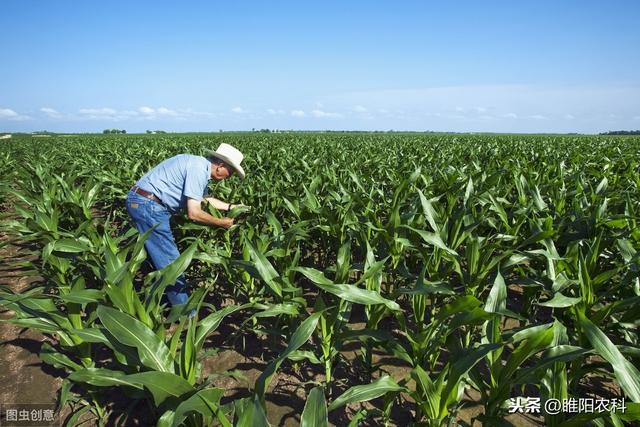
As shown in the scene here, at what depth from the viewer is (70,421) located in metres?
2.11

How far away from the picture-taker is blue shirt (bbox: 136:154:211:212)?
3.48 meters

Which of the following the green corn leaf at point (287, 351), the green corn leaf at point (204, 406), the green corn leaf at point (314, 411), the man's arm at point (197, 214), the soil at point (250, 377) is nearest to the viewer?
the green corn leaf at point (314, 411)

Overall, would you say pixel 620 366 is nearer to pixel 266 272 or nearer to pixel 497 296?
pixel 497 296

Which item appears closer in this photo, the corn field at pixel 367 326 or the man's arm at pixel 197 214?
the corn field at pixel 367 326

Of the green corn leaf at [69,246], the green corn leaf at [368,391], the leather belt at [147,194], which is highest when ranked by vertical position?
the leather belt at [147,194]

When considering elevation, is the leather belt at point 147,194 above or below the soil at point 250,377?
above

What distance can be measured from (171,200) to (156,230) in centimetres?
36

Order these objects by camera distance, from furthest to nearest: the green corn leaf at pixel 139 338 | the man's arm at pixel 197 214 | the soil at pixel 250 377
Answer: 1. the man's arm at pixel 197 214
2. the soil at pixel 250 377
3. the green corn leaf at pixel 139 338

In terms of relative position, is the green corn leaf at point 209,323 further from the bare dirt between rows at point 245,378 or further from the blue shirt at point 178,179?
the blue shirt at point 178,179

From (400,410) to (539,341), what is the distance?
122 centimetres

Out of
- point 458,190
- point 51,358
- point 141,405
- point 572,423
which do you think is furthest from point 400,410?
point 458,190

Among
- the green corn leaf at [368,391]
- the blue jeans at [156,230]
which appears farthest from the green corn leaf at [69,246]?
the green corn leaf at [368,391]

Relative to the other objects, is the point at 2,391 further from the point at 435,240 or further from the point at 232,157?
the point at 435,240

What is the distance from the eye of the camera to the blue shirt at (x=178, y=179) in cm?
348
